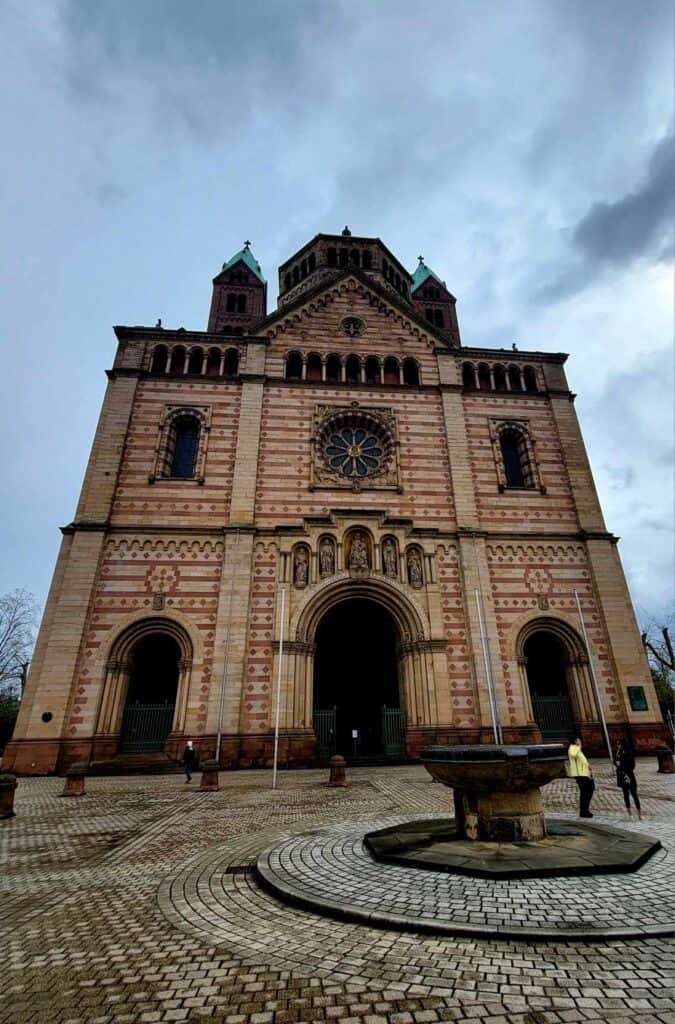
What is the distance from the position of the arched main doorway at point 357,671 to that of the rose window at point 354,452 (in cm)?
649

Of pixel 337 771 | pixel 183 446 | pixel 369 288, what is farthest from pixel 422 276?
pixel 337 771

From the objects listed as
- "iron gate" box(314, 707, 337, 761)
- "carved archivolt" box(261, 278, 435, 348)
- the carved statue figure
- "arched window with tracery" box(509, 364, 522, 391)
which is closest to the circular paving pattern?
"iron gate" box(314, 707, 337, 761)

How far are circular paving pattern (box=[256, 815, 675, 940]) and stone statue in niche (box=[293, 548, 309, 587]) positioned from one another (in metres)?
14.0

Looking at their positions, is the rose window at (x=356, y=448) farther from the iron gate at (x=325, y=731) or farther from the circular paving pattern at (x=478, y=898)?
the circular paving pattern at (x=478, y=898)

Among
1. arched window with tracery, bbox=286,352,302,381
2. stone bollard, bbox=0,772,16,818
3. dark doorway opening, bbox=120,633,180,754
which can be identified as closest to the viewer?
stone bollard, bbox=0,772,16,818

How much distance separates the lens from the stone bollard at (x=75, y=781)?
41.5 ft

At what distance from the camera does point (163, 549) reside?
2030 cm

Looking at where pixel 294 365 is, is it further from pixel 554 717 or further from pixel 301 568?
pixel 554 717

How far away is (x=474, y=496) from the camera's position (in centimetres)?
2284

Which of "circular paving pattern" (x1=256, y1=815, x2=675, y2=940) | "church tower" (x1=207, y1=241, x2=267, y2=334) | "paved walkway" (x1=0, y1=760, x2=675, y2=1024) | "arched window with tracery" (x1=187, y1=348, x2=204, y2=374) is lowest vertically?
"paved walkway" (x1=0, y1=760, x2=675, y2=1024)

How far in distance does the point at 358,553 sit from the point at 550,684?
11.0 meters

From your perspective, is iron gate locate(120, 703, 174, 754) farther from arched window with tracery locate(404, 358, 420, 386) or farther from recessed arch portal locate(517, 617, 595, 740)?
arched window with tracery locate(404, 358, 420, 386)

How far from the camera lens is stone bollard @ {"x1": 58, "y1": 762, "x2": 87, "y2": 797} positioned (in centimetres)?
1266

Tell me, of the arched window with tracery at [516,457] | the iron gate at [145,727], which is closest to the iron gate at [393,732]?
the iron gate at [145,727]
